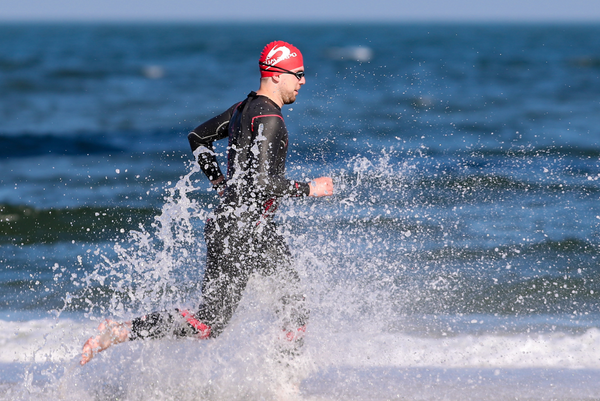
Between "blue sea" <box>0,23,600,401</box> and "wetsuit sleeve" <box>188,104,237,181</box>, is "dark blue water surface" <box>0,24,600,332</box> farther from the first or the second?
"wetsuit sleeve" <box>188,104,237,181</box>

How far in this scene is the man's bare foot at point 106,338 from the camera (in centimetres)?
414

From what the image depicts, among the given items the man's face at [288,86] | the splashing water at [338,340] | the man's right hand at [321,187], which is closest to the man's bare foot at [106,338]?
the splashing water at [338,340]

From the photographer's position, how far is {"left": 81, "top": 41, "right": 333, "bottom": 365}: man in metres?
3.99

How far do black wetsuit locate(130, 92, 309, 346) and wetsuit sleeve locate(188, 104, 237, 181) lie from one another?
261mm

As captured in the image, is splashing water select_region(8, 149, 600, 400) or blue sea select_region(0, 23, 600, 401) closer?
splashing water select_region(8, 149, 600, 400)

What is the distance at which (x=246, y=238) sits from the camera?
407cm

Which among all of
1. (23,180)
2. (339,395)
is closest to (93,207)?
(23,180)

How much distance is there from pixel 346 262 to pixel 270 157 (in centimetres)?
300

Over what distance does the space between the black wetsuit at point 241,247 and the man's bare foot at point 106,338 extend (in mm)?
58

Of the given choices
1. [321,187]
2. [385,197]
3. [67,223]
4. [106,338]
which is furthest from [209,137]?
[67,223]

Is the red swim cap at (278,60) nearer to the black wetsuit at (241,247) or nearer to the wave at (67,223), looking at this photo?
the black wetsuit at (241,247)

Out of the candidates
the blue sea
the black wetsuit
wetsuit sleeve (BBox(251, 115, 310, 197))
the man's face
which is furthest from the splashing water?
the man's face

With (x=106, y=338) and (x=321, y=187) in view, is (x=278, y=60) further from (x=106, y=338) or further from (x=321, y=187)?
(x=106, y=338)

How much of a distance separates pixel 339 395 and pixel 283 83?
204cm
